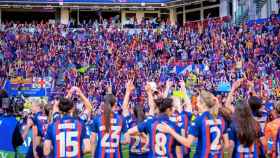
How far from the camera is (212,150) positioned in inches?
280

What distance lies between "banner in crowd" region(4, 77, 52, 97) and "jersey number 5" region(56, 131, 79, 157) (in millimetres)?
23856

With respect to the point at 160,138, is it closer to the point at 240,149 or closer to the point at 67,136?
the point at 240,149

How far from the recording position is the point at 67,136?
706cm

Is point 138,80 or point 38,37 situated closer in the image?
point 138,80

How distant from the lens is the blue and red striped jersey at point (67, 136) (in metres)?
7.01

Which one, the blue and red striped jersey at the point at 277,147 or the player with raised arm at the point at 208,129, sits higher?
the player with raised arm at the point at 208,129

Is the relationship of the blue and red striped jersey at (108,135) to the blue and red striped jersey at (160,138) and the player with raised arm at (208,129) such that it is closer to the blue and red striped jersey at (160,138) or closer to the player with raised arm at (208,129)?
the blue and red striped jersey at (160,138)

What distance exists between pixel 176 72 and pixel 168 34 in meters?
8.03

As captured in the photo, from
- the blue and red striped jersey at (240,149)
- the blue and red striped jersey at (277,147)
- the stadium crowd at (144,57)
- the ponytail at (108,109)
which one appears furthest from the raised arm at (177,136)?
the stadium crowd at (144,57)

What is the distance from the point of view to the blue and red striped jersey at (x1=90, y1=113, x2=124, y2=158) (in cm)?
771

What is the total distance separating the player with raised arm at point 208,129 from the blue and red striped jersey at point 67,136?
3.71 feet

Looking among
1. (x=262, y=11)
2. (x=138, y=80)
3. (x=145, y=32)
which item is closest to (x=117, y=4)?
(x=145, y=32)

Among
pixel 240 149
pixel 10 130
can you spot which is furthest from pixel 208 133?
pixel 10 130

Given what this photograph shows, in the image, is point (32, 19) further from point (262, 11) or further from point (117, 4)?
point (262, 11)
